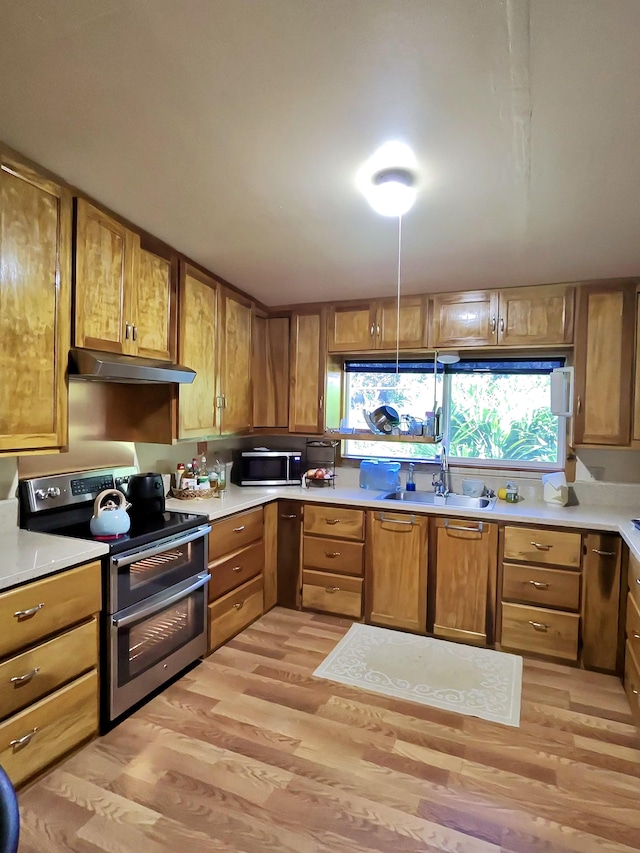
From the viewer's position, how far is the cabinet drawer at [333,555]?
10.5 ft

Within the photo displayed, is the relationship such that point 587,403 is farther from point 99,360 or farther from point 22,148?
point 22,148

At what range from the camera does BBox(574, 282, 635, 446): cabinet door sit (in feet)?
9.11

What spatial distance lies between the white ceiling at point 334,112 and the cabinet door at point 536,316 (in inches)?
15.9

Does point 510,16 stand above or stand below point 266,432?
above

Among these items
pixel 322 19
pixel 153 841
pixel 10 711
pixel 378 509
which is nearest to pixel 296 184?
pixel 322 19

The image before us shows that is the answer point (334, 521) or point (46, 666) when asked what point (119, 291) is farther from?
point (334, 521)

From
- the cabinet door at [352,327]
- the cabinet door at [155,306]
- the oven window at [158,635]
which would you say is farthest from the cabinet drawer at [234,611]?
the cabinet door at [352,327]

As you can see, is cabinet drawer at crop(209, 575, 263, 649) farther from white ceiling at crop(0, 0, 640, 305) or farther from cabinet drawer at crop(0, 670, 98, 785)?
white ceiling at crop(0, 0, 640, 305)

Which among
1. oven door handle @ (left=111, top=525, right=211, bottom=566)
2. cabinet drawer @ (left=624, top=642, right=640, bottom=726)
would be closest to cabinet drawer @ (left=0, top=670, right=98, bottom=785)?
oven door handle @ (left=111, top=525, right=211, bottom=566)

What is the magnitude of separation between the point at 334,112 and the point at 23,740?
7.90ft

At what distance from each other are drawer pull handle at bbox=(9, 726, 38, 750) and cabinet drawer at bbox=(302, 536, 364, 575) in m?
1.88

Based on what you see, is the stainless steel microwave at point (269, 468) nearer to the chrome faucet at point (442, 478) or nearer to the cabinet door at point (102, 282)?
the chrome faucet at point (442, 478)

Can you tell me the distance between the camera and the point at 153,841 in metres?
1.55

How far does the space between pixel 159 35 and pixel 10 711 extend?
84.9 inches
